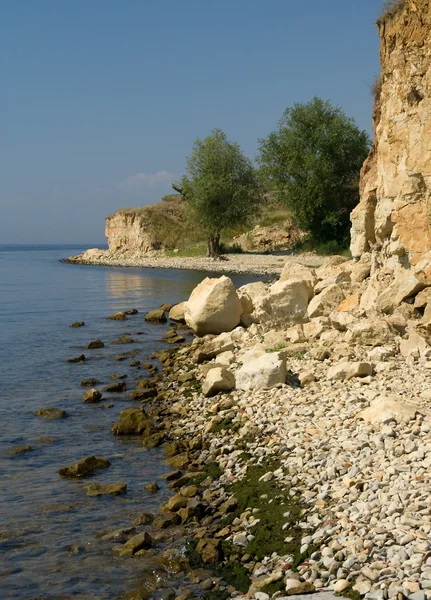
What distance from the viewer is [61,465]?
11016 mm

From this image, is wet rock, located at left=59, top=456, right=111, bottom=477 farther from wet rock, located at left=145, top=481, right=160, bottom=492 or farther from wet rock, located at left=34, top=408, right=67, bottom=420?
wet rock, located at left=34, top=408, right=67, bottom=420

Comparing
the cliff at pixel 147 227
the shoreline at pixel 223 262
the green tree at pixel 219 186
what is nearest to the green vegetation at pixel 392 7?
the shoreline at pixel 223 262

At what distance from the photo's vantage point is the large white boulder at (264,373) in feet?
39.8

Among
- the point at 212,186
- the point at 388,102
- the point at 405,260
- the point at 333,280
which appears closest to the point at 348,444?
the point at 405,260

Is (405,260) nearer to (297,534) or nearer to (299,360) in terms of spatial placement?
(299,360)

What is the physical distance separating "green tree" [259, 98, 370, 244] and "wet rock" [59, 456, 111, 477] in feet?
141

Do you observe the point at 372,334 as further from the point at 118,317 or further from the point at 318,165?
the point at 318,165

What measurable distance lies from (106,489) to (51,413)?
4.34 metres

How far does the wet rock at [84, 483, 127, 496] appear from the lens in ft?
31.9

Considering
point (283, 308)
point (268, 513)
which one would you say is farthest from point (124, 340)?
point (268, 513)

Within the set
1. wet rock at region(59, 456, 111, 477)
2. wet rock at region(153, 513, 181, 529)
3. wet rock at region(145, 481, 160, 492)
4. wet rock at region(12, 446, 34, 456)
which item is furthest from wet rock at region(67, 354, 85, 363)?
wet rock at region(153, 513, 181, 529)

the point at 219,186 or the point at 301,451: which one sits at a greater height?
the point at 219,186

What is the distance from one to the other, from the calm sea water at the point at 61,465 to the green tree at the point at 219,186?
34523 mm

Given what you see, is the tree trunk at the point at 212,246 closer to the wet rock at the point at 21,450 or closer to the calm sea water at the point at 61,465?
the calm sea water at the point at 61,465
